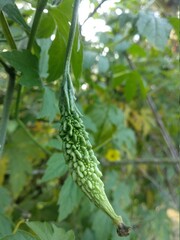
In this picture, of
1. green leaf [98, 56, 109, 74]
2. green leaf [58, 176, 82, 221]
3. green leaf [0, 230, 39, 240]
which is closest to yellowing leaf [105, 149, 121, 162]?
green leaf [98, 56, 109, 74]

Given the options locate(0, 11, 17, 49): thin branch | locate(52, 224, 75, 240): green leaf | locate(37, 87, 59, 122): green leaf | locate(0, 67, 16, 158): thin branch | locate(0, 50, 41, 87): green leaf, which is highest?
locate(0, 11, 17, 49): thin branch

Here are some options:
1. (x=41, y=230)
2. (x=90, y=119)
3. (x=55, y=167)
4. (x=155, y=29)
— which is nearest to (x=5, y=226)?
(x=41, y=230)

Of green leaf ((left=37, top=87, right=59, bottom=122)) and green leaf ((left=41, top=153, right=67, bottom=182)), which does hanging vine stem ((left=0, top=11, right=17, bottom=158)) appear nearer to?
green leaf ((left=37, top=87, right=59, bottom=122))

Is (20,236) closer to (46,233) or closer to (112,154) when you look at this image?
(46,233)

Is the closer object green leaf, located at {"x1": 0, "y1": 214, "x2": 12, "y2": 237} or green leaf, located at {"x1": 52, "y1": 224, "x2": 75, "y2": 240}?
green leaf, located at {"x1": 52, "y1": 224, "x2": 75, "y2": 240}

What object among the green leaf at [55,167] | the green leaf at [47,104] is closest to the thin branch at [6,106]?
the green leaf at [47,104]

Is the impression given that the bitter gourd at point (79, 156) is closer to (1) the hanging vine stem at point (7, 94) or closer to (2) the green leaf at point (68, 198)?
(1) the hanging vine stem at point (7, 94)

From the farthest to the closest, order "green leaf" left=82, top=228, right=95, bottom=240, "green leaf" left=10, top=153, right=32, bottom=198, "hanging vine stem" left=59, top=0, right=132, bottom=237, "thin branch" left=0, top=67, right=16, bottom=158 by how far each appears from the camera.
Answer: "green leaf" left=10, top=153, right=32, bottom=198, "green leaf" left=82, top=228, right=95, bottom=240, "thin branch" left=0, top=67, right=16, bottom=158, "hanging vine stem" left=59, top=0, right=132, bottom=237
